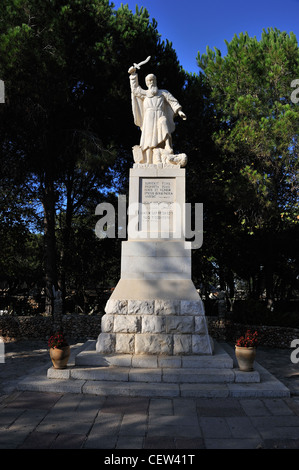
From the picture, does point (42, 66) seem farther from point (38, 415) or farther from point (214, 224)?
point (38, 415)

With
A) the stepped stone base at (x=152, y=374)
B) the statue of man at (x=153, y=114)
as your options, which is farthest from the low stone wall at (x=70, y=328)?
the statue of man at (x=153, y=114)

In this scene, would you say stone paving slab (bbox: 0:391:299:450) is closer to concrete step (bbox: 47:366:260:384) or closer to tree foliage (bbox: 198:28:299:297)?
concrete step (bbox: 47:366:260:384)

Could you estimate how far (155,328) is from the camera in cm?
659

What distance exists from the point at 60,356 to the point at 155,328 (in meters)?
1.73

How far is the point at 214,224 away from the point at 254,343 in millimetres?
10063

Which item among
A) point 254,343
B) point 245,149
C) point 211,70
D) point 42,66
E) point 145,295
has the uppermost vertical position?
point 211,70

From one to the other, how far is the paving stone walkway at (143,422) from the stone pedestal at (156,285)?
1265 mm

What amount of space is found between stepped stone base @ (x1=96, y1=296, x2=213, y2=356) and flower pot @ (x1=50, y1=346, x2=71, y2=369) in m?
0.70

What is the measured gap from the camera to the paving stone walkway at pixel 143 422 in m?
3.92

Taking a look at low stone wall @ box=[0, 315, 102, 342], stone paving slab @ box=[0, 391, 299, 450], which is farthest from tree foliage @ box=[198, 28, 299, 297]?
stone paving slab @ box=[0, 391, 299, 450]

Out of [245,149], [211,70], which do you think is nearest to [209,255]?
[245,149]

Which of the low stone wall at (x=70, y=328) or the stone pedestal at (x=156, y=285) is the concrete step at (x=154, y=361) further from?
the low stone wall at (x=70, y=328)

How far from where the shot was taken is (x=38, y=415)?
15.5 feet

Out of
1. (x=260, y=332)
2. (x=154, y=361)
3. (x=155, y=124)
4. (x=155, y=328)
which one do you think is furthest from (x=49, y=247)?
(x=154, y=361)
